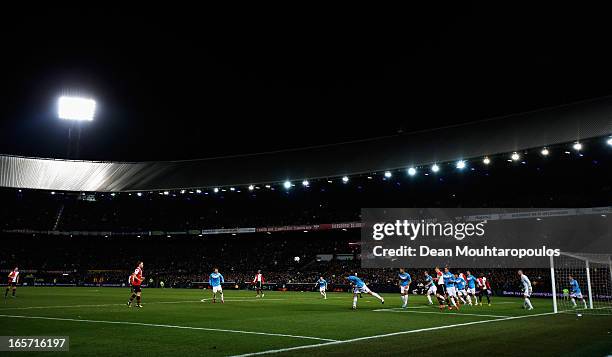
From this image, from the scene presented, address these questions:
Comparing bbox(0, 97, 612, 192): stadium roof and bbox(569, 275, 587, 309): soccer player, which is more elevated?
bbox(0, 97, 612, 192): stadium roof

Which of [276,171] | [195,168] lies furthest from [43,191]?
[276,171]

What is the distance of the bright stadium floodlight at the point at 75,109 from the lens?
4598cm

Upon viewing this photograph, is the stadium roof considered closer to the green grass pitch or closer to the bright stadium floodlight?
the bright stadium floodlight

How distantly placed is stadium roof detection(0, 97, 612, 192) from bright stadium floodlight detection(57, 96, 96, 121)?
44.5ft

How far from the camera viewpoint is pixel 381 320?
17.9 m

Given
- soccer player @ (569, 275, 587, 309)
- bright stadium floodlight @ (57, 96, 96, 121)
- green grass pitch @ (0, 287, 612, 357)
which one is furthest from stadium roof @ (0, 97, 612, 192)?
green grass pitch @ (0, 287, 612, 357)

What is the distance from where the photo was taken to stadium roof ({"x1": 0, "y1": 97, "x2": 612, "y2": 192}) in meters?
36.2

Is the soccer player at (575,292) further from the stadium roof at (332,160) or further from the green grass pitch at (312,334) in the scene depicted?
the stadium roof at (332,160)

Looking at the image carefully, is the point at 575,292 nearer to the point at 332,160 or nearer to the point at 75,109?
the point at 332,160

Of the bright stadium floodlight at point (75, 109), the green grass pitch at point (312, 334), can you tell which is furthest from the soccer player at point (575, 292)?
the bright stadium floodlight at point (75, 109)

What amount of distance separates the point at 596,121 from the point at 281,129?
24.5m

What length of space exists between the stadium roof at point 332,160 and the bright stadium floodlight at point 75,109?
13567 mm

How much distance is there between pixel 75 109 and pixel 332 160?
85.0 ft

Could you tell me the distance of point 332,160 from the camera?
5209 centimetres
